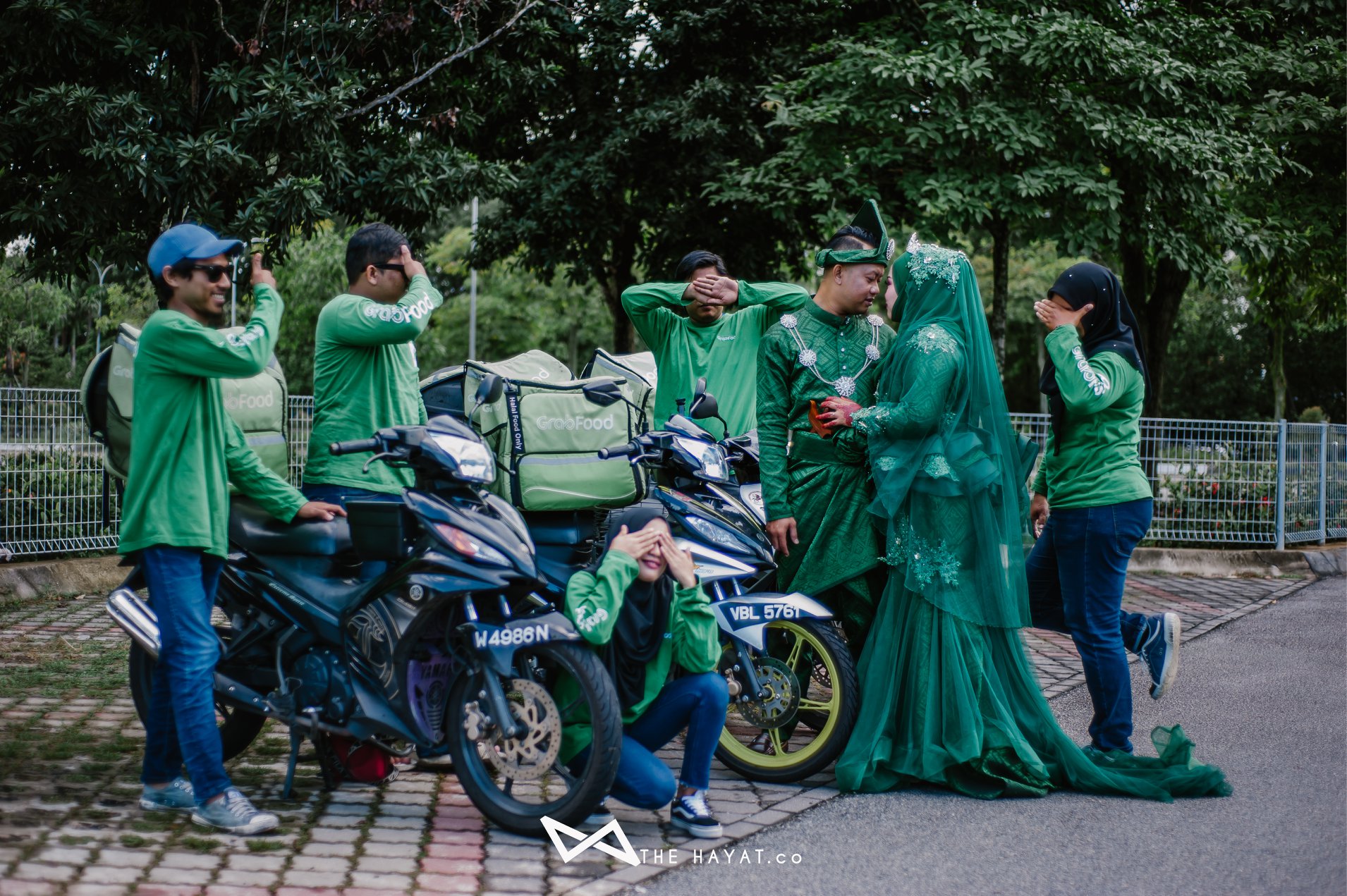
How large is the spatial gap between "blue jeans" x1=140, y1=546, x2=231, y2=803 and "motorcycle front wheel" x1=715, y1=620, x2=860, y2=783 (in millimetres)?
1896

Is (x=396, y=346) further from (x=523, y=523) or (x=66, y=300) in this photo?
(x=66, y=300)

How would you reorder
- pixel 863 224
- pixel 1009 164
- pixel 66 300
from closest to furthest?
1. pixel 863 224
2. pixel 1009 164
3. pixel 66 300

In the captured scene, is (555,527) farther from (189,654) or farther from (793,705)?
(189,654)

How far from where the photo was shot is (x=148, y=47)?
9328 millimetres

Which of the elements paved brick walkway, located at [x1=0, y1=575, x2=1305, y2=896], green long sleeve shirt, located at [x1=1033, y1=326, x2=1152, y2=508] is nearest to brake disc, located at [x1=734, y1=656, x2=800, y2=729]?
paved brick walkway, located at [x1=0, y1=575, x2=1305, y2=896]

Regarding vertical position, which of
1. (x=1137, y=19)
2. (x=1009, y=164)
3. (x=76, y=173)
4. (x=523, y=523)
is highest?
(x=1137, y=19)

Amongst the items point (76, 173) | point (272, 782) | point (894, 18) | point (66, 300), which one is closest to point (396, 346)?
point (272, 782)

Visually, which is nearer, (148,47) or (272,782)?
(272,782)

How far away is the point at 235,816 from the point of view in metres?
4.14

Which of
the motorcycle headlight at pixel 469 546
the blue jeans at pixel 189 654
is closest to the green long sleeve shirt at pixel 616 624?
the motorcycle headlight at pixel 469 546

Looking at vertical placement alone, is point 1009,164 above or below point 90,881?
above

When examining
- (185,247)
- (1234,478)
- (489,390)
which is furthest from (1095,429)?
(1234,478)

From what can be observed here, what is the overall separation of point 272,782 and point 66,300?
2659 cm

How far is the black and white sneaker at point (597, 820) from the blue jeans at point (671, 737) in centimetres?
11
